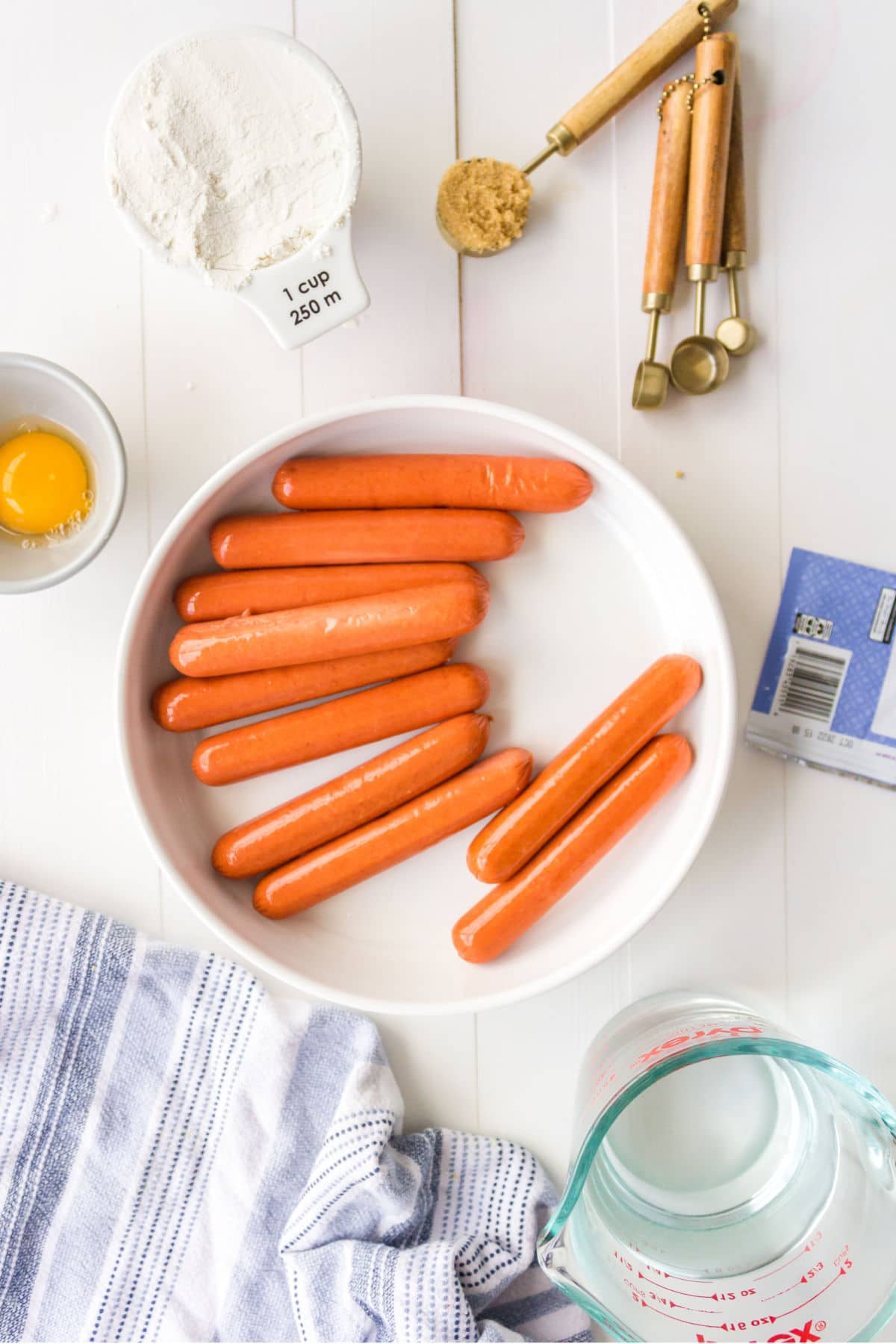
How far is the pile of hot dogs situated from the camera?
1.01m

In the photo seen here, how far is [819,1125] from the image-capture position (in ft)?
3.45

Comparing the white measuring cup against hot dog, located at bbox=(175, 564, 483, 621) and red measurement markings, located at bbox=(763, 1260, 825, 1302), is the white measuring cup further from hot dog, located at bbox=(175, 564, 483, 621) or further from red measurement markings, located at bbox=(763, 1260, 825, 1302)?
red measurement markings, located at bbox=(763, 1260, 825, 1302)

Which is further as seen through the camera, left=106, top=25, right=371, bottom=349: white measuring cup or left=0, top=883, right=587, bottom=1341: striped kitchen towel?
left=0, top=883, right=587, bottom=1341: striped kitchen towel

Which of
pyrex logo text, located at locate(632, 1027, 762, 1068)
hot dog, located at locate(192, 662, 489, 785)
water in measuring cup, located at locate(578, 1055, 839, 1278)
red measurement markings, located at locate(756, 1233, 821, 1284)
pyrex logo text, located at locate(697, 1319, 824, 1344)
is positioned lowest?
pyrex logo text, located at locate(697, 1319, 824, 1344)

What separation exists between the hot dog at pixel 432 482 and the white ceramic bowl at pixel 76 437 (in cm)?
17

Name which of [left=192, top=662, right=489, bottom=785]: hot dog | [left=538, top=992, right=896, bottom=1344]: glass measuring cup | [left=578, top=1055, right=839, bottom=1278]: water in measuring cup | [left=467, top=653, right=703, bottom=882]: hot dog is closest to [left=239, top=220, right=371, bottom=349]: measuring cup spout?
[left=192, top=662, right=489, bottom=785]: hot dog

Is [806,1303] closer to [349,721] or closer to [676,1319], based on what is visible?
[676,1319]

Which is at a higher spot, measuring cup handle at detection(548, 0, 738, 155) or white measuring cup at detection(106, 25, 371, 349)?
measuring cup handle at detection(548, 0, 738, 155)

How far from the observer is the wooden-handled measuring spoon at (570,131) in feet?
3.37

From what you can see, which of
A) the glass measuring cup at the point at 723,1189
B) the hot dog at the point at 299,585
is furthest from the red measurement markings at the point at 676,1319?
the hot dog at the point at 299,585

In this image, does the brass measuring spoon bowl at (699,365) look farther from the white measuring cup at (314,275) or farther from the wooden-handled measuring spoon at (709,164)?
the white measuring cup at (314,275)

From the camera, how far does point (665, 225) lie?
1.04 m

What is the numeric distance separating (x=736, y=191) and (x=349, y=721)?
2.29ft

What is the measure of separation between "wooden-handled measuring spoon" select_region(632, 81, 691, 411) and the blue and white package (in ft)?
0.84
